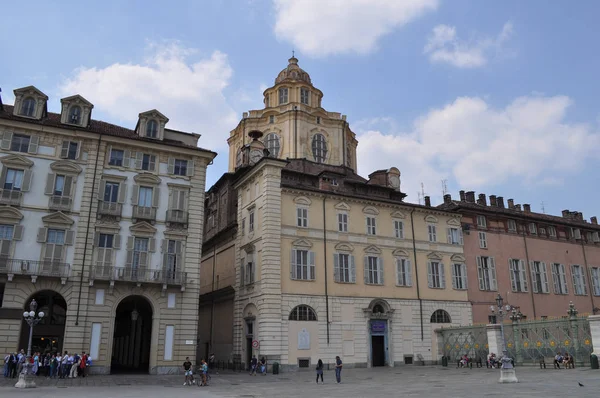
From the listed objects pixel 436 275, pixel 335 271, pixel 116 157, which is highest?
pixel 116 157

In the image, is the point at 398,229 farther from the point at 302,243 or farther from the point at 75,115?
the point at 75,115

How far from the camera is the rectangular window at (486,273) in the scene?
44.8 meters

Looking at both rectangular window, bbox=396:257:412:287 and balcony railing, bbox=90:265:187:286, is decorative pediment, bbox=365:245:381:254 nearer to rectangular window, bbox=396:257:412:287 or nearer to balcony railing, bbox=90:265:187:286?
rectangular window, bbox=396:257:412:287

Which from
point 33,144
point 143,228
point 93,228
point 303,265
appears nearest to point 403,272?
point 303,265

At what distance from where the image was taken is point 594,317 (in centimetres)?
3086

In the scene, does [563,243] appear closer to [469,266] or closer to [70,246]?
[469,266]

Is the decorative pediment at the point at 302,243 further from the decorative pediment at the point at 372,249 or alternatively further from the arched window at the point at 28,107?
the arched window at the point at 28,107

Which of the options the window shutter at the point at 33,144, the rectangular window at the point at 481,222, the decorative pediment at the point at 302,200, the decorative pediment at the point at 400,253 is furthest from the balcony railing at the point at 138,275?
the rectangular window at the point at 481,222

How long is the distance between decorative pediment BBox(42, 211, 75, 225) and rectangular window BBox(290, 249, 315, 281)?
1521 centimetres

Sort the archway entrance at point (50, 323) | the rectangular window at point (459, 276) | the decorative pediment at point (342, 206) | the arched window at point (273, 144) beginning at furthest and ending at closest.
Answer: the arched window at point (273, 144) → the rectangular window at point (459, 276) → the decorative pediment at point (342, 206) → the archway entrance at point (50, 323)

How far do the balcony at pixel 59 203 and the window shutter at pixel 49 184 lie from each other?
38cm

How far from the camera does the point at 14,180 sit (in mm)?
30453

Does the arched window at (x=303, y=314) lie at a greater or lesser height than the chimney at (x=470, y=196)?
lesser

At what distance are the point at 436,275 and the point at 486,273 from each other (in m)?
6.09
